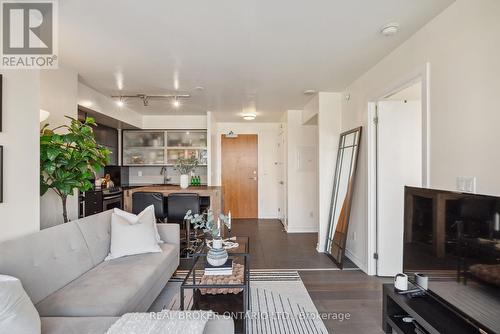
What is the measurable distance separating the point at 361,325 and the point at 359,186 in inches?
71.6

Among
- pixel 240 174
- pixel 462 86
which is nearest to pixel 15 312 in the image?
pixel 462 86

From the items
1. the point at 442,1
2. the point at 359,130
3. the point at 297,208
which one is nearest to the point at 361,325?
the point at 359,130

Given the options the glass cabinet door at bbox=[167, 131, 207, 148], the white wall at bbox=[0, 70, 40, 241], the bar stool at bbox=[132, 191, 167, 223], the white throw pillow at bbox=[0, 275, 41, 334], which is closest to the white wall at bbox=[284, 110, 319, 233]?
the glass cabinet door at bbox=[167, 131, 207, 148]

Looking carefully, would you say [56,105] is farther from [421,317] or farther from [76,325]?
[421,317]

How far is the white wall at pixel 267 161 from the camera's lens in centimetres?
716

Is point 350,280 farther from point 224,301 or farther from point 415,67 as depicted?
point 415,67

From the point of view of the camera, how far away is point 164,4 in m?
1.99

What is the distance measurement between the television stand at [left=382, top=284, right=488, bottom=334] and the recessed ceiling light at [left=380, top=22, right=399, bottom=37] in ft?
6.74

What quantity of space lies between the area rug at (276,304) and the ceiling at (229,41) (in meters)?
2.33

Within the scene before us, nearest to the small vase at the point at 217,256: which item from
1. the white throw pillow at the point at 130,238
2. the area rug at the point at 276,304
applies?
the area rug at the point at 276,304

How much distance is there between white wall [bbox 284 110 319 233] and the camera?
5.74m

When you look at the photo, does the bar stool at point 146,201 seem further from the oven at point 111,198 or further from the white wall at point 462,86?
the white wall at point 462,86

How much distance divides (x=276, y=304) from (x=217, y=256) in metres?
0.79

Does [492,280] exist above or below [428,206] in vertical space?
below
